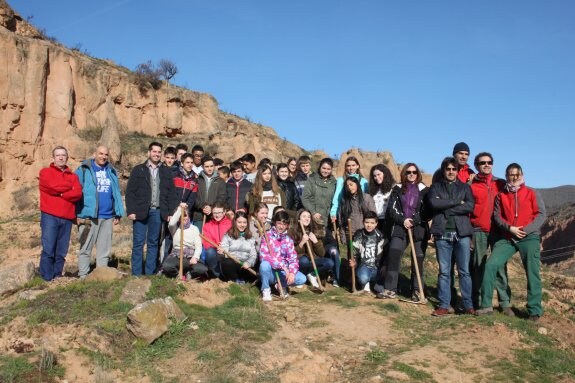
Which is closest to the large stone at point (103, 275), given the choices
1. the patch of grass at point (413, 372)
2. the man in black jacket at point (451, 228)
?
the patch of grass at point (413, 372)

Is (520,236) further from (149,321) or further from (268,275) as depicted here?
(149,321)

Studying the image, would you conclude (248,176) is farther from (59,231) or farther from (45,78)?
(45,78)

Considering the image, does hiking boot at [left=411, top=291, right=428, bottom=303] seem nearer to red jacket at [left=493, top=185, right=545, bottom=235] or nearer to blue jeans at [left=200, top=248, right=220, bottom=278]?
red jacket at [left=493, top=185, right=545, bottom=235]

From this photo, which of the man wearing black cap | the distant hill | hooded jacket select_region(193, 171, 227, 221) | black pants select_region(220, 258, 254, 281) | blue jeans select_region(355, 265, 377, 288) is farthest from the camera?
the distant hill

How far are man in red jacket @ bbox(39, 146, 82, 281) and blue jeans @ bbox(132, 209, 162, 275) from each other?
1047 millimetres

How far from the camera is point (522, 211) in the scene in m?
6.93

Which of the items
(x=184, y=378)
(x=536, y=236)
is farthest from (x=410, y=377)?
(x=536, y=236)

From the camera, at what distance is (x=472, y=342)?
5938mm

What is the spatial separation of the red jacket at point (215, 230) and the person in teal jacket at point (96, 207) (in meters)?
1.50

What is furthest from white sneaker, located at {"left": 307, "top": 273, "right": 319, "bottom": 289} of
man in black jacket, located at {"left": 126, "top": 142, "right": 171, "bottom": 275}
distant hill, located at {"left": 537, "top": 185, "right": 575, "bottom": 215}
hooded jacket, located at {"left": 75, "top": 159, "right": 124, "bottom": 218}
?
distant hill, located at {"left": 537, "top": 185, "right": 575, "bottom": 215}

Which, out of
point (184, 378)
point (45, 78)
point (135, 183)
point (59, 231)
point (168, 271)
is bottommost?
point (184, 378)

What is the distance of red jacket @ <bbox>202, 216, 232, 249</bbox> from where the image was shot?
8.12 m

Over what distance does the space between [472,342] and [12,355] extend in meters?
5.24

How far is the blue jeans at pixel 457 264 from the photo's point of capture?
23.3 ft
